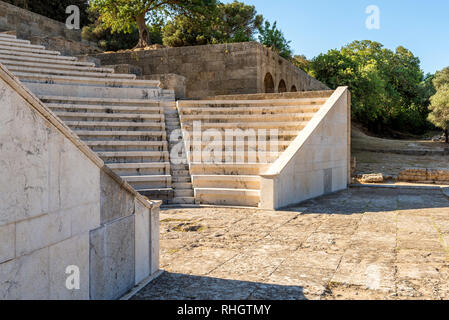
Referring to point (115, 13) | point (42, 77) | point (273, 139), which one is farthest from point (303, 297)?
point (115, 13)

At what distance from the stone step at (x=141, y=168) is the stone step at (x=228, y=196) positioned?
98 cm

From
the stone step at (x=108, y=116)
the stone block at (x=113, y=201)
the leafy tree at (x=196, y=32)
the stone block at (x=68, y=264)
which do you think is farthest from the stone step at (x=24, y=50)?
the stone block at (x=68, y=264)

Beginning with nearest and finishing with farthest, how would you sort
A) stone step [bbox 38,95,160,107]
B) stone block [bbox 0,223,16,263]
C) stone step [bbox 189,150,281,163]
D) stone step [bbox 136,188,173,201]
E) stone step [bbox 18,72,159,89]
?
stone block [bbox 0,223,16,263] < stone step [bbox 136,188,173,201] < stone step [bbox 189,150,281,163] < stone step [bbox 38,95,160,107] < stone step [bbox 18,72,159,89]

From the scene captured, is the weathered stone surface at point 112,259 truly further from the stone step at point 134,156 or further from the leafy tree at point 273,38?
the leafy tree at point 273,38

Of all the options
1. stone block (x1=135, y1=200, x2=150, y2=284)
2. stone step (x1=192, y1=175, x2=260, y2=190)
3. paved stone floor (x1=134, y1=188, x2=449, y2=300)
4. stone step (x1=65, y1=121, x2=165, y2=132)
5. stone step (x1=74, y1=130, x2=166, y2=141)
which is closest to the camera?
paved stone floor (x1=134, y1=188, x2=449, y2=300)

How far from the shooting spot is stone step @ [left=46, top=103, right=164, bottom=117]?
9211 mm

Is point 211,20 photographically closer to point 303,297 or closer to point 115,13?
point 115,13

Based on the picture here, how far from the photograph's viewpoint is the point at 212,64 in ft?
50.5

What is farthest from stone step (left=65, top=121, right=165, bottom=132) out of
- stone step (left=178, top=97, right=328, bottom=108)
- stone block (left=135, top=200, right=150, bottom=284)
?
stone block (left=135, top=200, right=150, bottom=284)

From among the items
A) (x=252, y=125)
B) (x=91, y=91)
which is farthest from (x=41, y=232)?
(x=91, y=91)

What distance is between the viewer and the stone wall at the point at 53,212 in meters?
2.17

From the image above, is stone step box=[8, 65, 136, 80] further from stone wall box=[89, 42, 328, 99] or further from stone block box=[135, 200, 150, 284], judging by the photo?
stone block box=[135, 200, 150, 284]

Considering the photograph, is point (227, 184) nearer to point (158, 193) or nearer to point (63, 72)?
point (158, 193)

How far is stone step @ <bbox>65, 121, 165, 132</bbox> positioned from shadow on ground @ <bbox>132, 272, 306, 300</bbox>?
5964 mm
